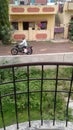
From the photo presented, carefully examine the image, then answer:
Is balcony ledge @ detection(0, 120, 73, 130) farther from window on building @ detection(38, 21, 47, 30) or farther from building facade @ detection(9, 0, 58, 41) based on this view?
window on building @ detection(38, 21, 47, 30)

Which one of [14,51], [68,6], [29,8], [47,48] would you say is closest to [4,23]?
[29,8]

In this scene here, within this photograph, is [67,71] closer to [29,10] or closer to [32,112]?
[32,112]

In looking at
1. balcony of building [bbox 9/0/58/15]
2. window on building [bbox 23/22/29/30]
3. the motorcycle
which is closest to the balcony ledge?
the motorcycle

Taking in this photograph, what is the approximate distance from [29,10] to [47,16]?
1487 millimetres

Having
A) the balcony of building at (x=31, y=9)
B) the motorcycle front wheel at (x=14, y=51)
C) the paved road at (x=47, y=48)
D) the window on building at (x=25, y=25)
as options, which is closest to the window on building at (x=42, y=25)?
the window on building at (x=25, y=25)

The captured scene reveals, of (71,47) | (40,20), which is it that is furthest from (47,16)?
(71,47)

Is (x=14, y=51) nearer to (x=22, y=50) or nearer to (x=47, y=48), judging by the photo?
(x=22, y=50)

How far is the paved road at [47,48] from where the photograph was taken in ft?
40.4

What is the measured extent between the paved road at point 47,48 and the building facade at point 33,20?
0.74m

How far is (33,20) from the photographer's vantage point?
14.4 m

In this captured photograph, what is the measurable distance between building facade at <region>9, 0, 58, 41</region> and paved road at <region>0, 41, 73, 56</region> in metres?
0.74

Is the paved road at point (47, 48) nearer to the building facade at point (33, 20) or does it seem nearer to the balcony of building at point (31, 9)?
the building facade at point (33, 20)

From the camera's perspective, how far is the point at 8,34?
1291 cm

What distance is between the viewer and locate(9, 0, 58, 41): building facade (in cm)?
1348
